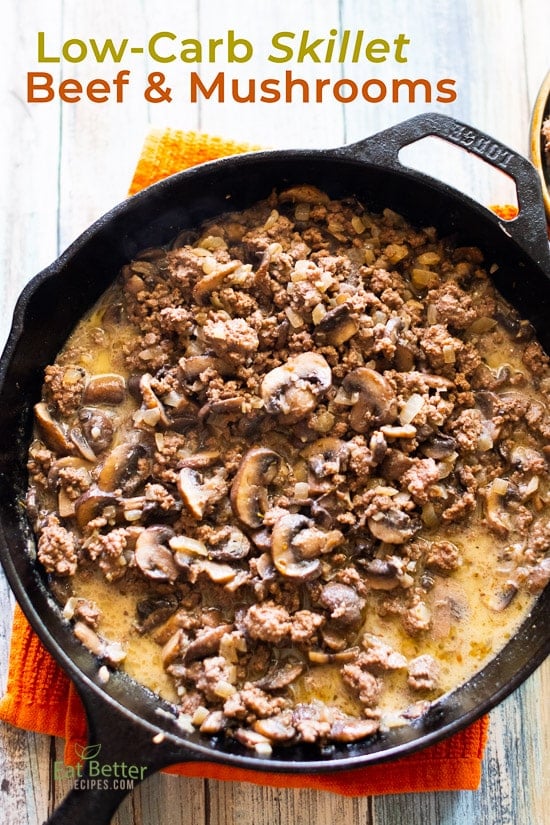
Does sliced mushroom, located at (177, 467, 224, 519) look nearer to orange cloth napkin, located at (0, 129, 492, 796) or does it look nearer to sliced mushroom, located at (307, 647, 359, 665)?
sliced mushroom, located at (307, 647, 359, 665)

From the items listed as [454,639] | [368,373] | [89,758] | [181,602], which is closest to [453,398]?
[368,373]

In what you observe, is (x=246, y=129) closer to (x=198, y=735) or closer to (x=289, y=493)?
(x=289, y=493)

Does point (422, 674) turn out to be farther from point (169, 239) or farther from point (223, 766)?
point (169, 239)

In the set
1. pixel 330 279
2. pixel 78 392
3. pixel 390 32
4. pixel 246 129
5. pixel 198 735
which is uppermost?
pixel 390 32

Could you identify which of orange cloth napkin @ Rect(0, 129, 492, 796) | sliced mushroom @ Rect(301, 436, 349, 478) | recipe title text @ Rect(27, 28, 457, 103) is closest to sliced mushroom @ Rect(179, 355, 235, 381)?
sliced mushroom @ Rect(301, 436, 349, 478)

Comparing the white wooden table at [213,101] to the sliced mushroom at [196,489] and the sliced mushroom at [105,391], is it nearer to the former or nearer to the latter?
the sliced mushroom at [105,391]

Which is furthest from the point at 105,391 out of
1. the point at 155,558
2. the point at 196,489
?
the point at 155,558

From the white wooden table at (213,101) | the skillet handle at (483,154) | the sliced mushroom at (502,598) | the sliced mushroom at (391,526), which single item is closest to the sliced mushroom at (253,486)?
the sliced mushroom at (391,526)
